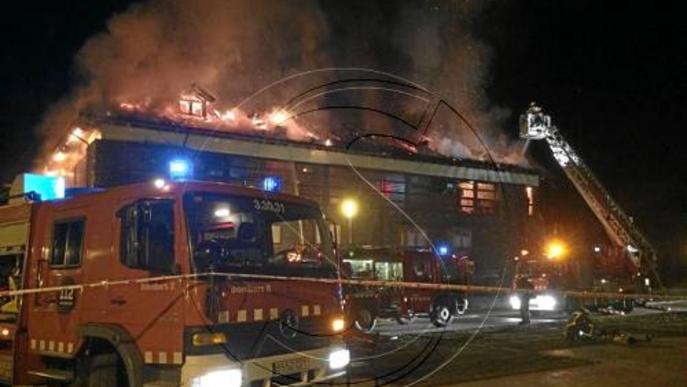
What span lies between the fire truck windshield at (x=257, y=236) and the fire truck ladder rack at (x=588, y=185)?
24.1 m

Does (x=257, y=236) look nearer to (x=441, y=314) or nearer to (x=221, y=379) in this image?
(x=221, y=379)

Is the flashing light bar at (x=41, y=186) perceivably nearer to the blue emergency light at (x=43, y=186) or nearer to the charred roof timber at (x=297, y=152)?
the blue emergency light at (x=43, y=186)

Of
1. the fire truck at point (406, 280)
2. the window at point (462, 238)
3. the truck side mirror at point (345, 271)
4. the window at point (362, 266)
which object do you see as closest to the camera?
the truck side mirror at point (345, 271)

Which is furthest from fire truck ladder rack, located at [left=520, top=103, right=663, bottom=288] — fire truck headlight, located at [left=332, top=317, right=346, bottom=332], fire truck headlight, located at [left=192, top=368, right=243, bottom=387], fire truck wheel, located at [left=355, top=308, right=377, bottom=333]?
fire truck headlight, located at [left=192, top=368, right=243, bottom=387]

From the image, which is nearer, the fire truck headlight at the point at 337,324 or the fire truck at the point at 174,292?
the fire truck at the point at 174,292

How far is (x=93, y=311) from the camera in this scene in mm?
7223

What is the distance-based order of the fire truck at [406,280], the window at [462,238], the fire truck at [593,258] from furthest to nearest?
1. the window at [462,238]
2. the fire truck at [593,258]
3. the fire truck at [406,280]

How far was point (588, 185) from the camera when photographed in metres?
31.5

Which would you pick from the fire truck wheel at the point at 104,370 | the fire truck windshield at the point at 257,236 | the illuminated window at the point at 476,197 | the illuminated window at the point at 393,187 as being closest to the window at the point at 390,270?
the illuminated window at the point at 393,187

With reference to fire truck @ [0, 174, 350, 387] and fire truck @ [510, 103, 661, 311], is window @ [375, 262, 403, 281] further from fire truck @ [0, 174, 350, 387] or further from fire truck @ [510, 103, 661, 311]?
fire truck @ [0, 174, 350, 387]

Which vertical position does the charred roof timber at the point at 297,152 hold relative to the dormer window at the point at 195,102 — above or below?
below

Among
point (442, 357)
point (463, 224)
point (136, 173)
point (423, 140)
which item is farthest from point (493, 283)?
point (442, 357)

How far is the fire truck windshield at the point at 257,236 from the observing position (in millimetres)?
6664

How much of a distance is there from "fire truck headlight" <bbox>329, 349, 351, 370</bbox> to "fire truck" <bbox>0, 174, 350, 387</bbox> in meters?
0.02
